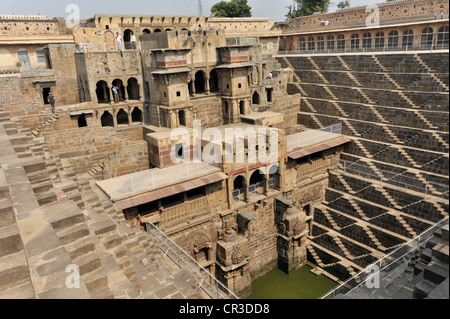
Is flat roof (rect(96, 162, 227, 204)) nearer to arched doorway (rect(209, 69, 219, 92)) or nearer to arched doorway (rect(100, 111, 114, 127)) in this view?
arched doorway (rect(100, 111, 114, 127))

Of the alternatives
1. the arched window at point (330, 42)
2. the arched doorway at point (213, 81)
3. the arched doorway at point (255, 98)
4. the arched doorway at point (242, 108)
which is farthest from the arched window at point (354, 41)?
the arched doorway at point (213, 81)

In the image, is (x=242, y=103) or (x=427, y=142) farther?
(x=242, y=103)

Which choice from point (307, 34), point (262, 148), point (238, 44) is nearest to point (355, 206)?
point (262, 148)

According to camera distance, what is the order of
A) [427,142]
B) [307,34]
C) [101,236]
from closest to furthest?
[101,236]
[427,142]
[307,34]

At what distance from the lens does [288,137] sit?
2094 centimetres

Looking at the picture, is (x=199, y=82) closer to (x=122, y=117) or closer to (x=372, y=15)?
(x=122, y=117)

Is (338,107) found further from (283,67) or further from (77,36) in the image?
(77,36)

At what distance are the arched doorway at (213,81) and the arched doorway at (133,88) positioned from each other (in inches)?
196

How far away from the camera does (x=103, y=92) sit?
22406 millimetres

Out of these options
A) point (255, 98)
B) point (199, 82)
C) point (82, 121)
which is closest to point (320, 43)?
point (255, 98)

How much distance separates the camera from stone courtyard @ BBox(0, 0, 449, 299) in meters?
14.3

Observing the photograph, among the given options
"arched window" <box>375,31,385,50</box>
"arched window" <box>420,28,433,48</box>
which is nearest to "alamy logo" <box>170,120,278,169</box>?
"arched window" <box>420,28,433,48</box>

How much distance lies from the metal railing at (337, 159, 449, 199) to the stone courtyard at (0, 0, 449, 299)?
83 mm
